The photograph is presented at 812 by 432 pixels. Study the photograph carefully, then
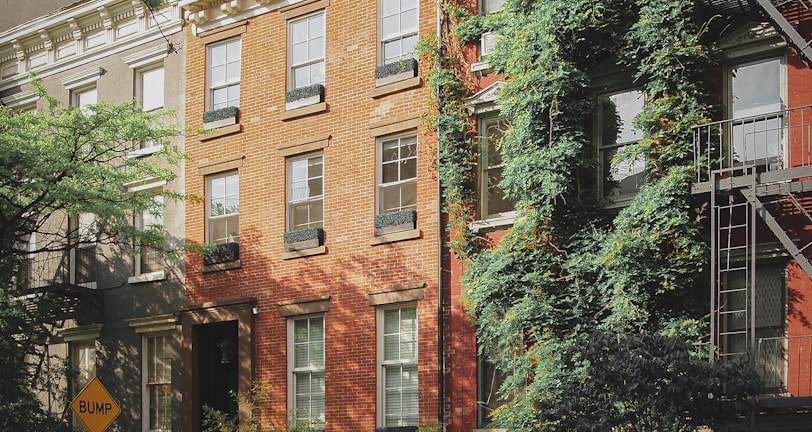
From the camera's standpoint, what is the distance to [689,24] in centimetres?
1948

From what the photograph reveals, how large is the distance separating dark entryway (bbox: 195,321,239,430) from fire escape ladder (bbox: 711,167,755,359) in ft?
39.6

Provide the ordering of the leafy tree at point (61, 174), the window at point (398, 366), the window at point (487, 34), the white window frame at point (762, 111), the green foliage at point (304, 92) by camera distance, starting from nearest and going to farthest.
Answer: the white window frame at point (762, 111) < the window at point (487, 34) < the window at point (398, 366) < the leafy tree at point (61, 174) < the green foliage at point (304, 92)

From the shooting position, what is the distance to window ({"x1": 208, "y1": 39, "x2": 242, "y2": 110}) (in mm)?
27750

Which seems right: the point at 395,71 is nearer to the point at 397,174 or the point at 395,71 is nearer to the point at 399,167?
the point at 399,167

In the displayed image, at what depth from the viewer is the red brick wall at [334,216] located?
2370 cm

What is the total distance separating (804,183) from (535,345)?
16.7 ft

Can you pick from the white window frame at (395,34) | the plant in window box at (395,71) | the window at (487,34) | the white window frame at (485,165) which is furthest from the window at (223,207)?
the window at (487,34)

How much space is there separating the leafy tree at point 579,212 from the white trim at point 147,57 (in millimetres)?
9772

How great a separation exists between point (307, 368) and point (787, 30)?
11.8m

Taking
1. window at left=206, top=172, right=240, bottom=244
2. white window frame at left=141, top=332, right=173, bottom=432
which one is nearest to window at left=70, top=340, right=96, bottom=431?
white window frame at left=141, top=332, right=173, bottom=432

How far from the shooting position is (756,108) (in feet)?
63.7

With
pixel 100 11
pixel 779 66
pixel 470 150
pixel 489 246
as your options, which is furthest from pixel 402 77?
pixel 100 11

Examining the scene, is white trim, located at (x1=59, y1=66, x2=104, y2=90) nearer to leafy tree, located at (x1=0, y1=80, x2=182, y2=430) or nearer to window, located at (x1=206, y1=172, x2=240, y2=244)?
leafy tree, located at (x1=0, y1=80, x2=182, y2=430)

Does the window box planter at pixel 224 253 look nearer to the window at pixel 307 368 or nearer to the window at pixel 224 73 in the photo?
the window at pixel 307 368
